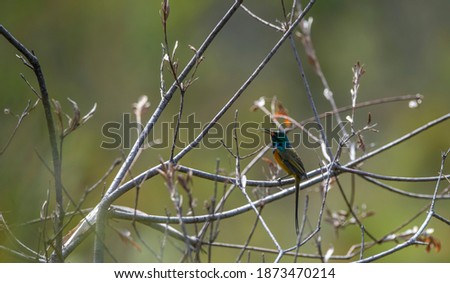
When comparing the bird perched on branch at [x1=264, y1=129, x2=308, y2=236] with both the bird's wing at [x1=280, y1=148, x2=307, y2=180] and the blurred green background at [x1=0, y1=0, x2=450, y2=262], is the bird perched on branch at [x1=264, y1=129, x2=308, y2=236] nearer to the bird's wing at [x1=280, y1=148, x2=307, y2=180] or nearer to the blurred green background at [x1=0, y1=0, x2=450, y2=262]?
the bird's wing at [x1=280, y1=148, x2=307, y2=180]

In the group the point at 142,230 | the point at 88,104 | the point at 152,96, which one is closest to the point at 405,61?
the point at 152,96

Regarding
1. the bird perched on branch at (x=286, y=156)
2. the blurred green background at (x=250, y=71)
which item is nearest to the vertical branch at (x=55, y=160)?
the bird perched on branch at (x=286, y=156)

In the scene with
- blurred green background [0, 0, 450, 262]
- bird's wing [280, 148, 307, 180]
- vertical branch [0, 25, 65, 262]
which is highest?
blurred green background [0, 0, 450, 262]

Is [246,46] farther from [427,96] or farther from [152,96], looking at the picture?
[427,96]

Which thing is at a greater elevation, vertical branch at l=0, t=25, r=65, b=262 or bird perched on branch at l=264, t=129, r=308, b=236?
bird perched on branch at l=264, t=129, r=308, b=236

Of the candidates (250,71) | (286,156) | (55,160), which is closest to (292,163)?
(286,156)

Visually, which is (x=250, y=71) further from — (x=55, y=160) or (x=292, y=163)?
(x=55, y=160)

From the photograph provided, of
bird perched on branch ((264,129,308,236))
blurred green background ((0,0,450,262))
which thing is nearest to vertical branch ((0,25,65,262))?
bird perched on branch ((264,129,308,236))
